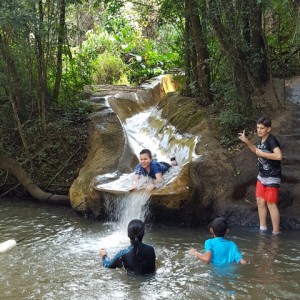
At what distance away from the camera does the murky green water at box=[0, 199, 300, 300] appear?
493cm

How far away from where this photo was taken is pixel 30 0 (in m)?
9.25

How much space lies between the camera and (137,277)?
5.34 meters

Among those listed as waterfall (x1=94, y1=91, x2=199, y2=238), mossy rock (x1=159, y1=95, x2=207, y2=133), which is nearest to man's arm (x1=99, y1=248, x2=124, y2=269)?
waterfall (x1=94, y1=91, x2=199, y2=238)

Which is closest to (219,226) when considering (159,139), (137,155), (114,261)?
(114,261)

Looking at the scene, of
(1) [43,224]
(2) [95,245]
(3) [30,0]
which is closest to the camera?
(2) [95,245]

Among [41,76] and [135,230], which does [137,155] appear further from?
[135,230]

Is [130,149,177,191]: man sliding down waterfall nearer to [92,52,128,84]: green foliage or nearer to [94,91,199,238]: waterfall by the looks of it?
Answer: [94,91,199,238]: waterfall

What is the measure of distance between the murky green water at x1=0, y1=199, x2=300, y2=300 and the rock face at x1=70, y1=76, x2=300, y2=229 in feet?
1.12

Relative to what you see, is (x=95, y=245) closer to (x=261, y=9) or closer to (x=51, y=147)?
(x=51, y=147)

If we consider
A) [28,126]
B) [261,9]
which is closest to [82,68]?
[28,126]

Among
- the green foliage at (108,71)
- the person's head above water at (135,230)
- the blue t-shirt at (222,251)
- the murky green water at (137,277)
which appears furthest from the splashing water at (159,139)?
the green foliage at (108,71)

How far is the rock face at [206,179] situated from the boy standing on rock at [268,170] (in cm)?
60

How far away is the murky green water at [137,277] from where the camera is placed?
4.93m

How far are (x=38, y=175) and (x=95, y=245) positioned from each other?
13.5ft
